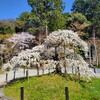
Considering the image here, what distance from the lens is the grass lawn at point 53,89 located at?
1608cm

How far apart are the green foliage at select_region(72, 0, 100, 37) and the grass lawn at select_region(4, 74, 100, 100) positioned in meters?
31.6

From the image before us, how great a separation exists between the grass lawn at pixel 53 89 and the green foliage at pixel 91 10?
31627 millimetres

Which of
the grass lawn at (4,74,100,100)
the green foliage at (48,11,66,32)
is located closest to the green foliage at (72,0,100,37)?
the green foliage at (48,11,66,32)

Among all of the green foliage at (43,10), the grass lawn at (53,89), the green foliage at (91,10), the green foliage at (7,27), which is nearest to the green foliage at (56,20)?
the green foliage at (43,10)

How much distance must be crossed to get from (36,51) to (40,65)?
109 centimetres

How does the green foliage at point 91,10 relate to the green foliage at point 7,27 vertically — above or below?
above

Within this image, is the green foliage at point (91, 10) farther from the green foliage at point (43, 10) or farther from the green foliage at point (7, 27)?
the green foliage at point (7, 27)

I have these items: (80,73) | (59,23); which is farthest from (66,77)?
(59,23)

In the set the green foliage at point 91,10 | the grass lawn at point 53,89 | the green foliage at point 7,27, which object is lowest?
the grass lawn at point 53,89

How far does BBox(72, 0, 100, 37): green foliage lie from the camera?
5097cm

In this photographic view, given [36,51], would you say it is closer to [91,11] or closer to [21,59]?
[21,59]

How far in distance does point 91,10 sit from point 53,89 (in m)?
37.5

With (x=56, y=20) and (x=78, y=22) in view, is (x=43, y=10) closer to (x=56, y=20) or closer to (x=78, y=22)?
(x=56, y=20)

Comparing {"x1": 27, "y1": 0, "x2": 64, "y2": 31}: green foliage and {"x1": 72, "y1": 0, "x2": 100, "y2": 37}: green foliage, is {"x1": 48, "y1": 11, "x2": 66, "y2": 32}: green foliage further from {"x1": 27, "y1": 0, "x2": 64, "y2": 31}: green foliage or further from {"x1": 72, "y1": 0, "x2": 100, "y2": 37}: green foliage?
{"x1": 72, "y1": 0, "x2": 100, "y2": 37}: green foliage
